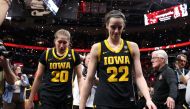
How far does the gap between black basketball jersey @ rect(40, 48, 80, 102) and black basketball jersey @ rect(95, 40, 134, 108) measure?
1428 mm

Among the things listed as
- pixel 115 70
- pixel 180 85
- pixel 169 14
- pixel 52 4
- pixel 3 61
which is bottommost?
pixel 180 85

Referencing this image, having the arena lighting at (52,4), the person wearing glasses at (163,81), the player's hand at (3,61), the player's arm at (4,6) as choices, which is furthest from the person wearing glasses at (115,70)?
the arena lighting at (52,4)

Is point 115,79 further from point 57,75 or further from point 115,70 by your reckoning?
point 57,75

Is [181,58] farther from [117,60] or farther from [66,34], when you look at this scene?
[117,60]

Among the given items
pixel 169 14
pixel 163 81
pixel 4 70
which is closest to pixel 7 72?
pixel 4 70

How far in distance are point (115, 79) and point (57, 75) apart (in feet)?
5.47

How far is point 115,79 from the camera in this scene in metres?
4.04

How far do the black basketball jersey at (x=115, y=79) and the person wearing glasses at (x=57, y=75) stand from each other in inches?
56.4

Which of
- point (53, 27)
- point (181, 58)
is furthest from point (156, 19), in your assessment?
point (181, 58)

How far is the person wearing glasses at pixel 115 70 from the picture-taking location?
4.02m

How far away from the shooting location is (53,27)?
2988cm

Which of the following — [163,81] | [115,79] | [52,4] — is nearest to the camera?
[115,79]

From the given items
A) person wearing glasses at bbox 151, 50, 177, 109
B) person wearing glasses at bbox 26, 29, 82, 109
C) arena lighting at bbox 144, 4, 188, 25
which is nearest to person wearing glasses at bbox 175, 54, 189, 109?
person wearing glasses at bbox 151, 50, 177, 109

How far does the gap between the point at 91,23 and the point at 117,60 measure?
25083 mm
